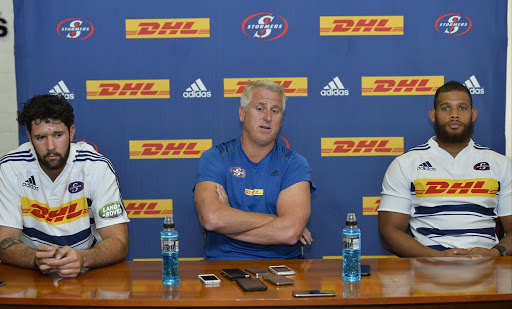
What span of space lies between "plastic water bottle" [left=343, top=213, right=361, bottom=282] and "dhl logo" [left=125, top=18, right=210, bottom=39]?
191 centimetres

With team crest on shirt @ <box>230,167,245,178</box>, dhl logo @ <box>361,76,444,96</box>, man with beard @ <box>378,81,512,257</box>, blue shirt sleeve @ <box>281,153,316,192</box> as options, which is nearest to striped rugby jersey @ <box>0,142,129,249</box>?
team crest on shirt @ <box>230,167,245,178</box>

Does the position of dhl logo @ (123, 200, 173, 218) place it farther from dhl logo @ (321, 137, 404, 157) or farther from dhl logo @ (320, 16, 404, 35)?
dhl logo @ (320, 16, 404, 35)

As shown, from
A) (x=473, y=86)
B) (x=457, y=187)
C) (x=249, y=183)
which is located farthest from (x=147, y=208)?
(x=473, y=86)

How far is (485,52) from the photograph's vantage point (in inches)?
124

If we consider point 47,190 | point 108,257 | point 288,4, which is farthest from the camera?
point 288,4

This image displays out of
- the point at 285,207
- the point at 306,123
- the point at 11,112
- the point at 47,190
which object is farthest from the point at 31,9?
the point at 285,207

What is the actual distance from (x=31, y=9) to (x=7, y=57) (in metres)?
0.37

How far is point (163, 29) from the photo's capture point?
3.13m

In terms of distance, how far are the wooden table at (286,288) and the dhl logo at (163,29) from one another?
69.2 inches

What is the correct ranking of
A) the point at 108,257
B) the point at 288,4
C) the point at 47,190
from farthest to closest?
1. the point at 288,4
2. the point at 47,190
3. the point at 108,257

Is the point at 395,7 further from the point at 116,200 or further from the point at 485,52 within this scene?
the point at 116,200

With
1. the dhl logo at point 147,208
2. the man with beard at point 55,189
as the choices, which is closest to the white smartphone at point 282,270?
the man with beard at point 55,189

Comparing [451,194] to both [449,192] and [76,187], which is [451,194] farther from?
[76,187]

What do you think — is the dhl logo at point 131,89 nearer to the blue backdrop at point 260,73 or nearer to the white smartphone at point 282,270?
the blue backdrop at point 260,73
